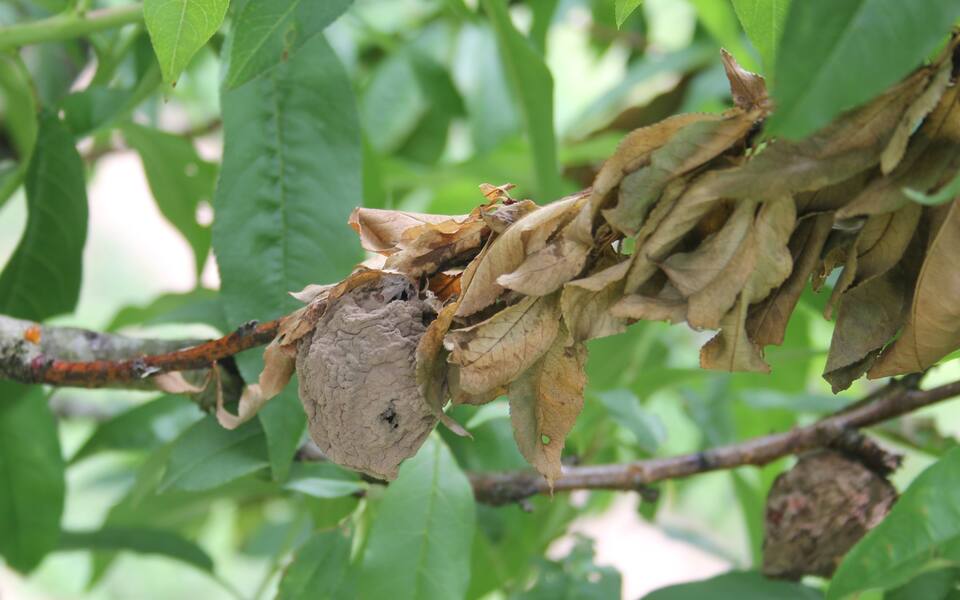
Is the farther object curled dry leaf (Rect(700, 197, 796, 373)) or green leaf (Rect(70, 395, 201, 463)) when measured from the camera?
green leaf (Rect(70, 395, 201, 463))

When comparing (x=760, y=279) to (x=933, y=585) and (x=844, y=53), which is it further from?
(x=933, y=585)

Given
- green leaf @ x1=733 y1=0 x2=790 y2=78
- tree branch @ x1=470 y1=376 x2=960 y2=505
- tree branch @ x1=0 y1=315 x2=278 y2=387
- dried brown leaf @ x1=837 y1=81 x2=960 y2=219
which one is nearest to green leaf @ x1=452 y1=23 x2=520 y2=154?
tree branch @ x1=470 y1=376 x2=960 y2=505

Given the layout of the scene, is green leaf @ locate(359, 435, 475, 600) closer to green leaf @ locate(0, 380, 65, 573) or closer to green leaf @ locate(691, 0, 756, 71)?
green leaf @ locate(0, 380, 65, 573)

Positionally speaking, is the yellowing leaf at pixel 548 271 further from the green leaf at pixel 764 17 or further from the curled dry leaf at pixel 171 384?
the curled dry leaf at pixel 171 384

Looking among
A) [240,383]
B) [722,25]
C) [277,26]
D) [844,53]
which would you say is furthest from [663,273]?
[722,25]

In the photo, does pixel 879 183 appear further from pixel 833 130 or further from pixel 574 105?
pixel 574 105

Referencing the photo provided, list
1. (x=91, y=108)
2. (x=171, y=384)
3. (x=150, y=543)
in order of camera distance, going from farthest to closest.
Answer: (x=150, y=543) → (x=91, y=108) → (x=171, y=384)
